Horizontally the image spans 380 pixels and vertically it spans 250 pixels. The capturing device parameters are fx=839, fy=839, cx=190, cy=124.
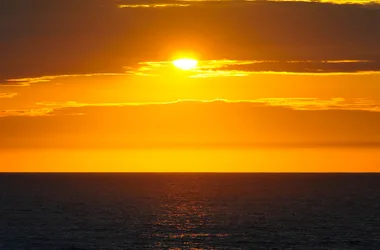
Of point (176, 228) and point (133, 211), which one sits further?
point (133, 211)

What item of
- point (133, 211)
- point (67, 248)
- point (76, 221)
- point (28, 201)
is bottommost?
point (67, 248)

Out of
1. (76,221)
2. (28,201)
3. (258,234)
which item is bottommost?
(258,234)

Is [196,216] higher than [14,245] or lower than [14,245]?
higher

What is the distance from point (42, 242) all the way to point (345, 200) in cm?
9893

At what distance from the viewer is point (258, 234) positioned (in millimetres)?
109188

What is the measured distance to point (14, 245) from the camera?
96.8 m

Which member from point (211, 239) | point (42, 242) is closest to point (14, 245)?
point (42, 242)

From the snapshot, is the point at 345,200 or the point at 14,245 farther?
the point at 345,200

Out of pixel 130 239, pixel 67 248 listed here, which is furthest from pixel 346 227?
pixel 67 248

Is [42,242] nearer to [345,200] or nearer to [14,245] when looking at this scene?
[14,245]

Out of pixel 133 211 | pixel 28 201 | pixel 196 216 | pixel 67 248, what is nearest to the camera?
pixel 67 248

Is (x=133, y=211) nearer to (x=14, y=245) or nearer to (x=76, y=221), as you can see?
(x=76, y=221)

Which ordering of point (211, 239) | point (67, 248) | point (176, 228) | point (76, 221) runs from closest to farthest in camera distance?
point (67, 248)
point (211, 239)
point (176, 228)
point (76, 221)

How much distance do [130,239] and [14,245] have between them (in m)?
14.7
